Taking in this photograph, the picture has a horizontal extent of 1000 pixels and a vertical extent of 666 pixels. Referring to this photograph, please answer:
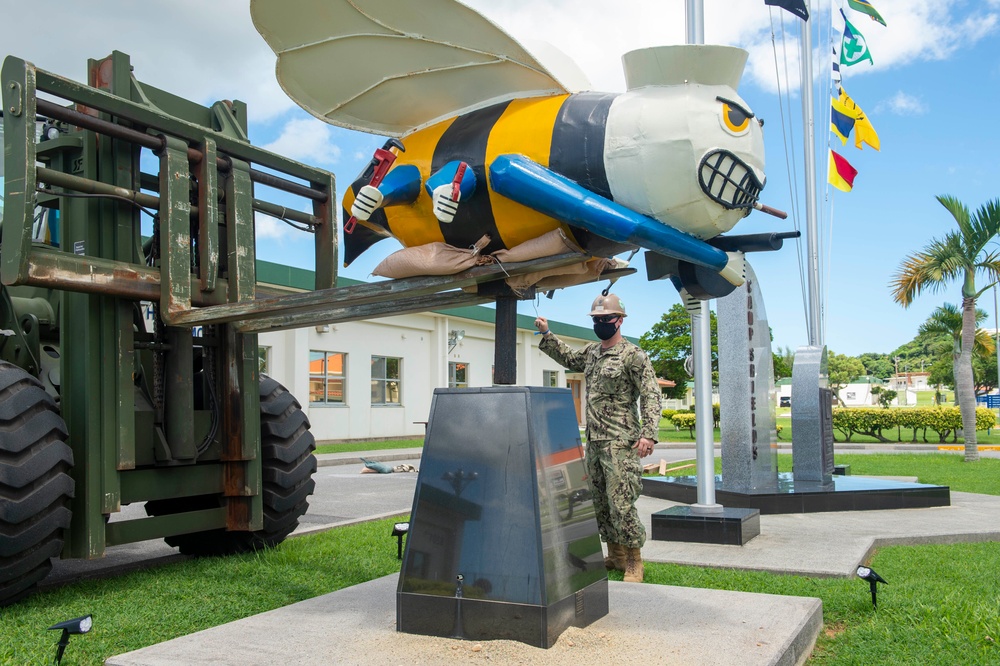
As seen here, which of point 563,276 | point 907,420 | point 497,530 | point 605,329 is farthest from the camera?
point 907,420

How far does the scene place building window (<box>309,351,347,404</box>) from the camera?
23.2 metres

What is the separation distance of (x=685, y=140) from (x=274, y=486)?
4095mm

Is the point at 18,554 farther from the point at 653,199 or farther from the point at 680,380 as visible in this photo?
the point at 680,380

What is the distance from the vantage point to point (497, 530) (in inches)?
146

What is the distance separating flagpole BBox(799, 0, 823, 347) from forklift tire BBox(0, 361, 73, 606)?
32.3 ft

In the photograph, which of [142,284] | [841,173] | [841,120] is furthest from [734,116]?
[841,120]

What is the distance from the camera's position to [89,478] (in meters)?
4.88

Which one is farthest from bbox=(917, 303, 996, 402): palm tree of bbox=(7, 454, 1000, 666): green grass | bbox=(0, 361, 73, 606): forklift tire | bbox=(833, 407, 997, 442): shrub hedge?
bbox=(0, 361, 73, 606): forklift tire

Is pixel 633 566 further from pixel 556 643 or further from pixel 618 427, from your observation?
pixel 556 643

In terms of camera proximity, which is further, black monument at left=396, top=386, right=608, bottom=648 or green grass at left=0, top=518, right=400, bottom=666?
green grass at left=0, top=518, right=400, bottom=666

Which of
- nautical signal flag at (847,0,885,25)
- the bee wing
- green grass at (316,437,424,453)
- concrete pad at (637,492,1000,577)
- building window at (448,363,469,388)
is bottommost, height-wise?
green grass at (316,437,424,453)

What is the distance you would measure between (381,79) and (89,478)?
115 inches

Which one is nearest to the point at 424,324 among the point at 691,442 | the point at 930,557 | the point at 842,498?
the point at 691,442

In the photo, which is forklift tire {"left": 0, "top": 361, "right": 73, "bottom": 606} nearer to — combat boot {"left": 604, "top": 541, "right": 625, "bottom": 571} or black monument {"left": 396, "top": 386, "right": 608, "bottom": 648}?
black monument {"left": 396, "top": 386, "right": 608, "bottom": 648}
